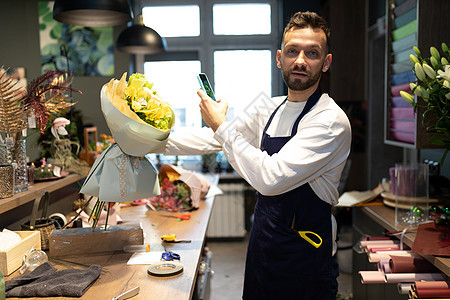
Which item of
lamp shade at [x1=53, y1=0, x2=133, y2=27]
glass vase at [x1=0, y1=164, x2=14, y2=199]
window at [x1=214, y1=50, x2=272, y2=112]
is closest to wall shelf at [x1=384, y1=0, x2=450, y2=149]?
lamp shade at [x1=53, y1=0, x2=133, y2=27]

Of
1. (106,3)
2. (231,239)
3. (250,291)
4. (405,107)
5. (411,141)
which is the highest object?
(106,3)

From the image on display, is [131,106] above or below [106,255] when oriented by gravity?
above

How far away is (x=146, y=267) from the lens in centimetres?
171

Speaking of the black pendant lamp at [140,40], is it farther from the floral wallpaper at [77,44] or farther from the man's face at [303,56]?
the man's face at [303,56]

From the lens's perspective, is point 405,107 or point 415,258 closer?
point 415,258

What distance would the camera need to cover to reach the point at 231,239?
5.76 metres

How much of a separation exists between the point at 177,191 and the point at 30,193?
3.36 ft

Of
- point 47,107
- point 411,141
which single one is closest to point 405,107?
point 411,141

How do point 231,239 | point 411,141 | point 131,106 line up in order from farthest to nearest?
point 231,239
point 411,141
point 131,106

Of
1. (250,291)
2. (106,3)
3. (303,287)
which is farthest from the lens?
(106,3)

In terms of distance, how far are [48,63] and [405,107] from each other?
15.4 ft

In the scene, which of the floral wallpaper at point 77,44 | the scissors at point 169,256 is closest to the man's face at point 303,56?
the scissors at point 169,256

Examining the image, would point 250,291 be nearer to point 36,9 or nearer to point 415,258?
point 415,258

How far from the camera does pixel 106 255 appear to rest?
1.85 m
